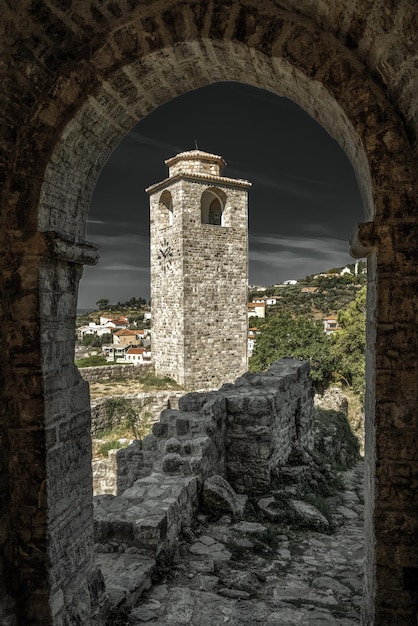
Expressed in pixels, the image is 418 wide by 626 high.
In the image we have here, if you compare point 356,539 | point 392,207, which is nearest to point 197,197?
point 356,539

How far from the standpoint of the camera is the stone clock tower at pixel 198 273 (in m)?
21.1

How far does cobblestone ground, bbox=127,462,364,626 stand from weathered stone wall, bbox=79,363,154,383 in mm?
15615

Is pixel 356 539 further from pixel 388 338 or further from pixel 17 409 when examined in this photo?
pixel 17 409

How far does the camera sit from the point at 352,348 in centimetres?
2345

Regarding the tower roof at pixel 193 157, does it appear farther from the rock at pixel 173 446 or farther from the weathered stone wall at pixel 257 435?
the rock at pixel 173 446

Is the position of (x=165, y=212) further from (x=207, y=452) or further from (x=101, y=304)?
(x=101, y=304)

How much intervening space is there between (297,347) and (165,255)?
832 cm

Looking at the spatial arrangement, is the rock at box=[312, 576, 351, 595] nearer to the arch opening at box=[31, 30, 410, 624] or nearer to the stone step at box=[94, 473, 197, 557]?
the stone step at box=[94, 473, 197, 557]

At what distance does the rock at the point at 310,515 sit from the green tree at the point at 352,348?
14700 millimetres

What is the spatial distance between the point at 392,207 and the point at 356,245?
11.4 inches

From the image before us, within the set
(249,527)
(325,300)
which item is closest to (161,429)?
(249,527)

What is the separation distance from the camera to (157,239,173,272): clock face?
22.0 metres

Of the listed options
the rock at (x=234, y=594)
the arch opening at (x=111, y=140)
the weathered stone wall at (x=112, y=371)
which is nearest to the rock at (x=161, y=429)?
the rock at (x=234, y=594)

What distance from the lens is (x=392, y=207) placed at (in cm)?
237
